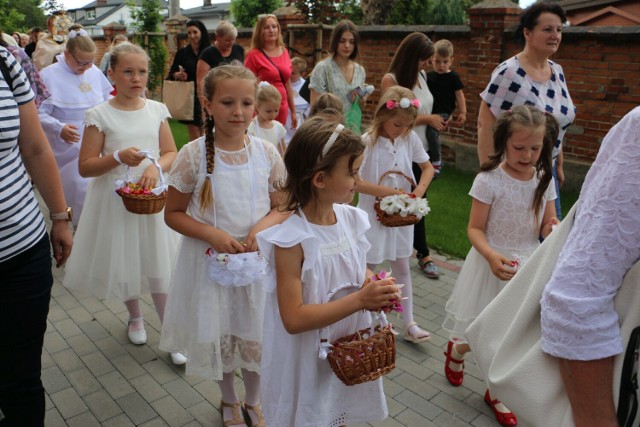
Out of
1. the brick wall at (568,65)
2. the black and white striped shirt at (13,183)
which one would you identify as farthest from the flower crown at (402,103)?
the brick wall at (568,65)

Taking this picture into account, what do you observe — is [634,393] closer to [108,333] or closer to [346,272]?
[346,272]

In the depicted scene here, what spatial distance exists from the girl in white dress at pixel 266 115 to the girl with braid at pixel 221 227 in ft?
6.69

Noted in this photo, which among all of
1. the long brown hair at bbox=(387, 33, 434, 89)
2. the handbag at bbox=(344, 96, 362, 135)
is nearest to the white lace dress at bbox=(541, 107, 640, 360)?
the long brown hair at bbox=(387, 33, 434, 89)

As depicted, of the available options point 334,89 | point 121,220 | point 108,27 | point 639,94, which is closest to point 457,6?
point 108,27

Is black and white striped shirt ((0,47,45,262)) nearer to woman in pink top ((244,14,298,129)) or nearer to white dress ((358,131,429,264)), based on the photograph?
white dress ((358,131,429,264))

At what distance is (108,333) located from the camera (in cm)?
413

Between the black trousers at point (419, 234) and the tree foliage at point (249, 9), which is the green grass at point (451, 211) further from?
the tree foliage at point (249, 9)

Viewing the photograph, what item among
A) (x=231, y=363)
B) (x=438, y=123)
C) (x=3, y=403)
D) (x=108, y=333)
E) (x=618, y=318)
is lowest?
(x=108, y=333)

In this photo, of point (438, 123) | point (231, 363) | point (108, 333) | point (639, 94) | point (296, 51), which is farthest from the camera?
point (296, 51)

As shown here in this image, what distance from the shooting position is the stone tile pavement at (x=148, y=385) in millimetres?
3215

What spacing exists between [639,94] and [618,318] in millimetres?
7456

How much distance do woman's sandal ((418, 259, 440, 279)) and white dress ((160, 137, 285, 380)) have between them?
9.10ft

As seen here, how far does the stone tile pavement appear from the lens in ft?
10.5

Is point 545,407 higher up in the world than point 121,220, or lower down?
higher up
